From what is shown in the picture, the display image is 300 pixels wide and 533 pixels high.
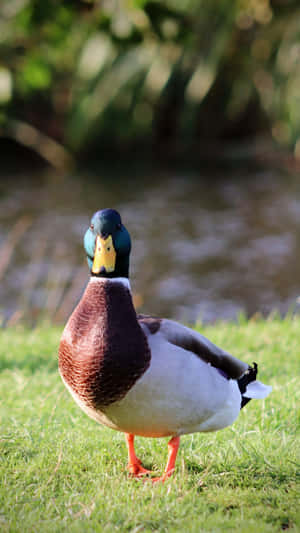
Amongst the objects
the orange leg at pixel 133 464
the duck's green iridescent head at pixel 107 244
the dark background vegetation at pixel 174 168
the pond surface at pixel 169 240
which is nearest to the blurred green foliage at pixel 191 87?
the dark background vegetation at pixel 174 168

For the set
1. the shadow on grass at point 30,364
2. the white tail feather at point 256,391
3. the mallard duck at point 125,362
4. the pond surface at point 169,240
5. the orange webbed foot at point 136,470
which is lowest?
the pond surface at point 169,240

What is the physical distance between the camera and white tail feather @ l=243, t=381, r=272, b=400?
2699 millimetres

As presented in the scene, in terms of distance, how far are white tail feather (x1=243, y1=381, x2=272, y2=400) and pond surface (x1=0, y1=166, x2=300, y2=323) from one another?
342 cm

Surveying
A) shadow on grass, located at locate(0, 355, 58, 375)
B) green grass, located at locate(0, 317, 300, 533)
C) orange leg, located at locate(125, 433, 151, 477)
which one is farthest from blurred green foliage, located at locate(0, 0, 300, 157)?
orange leg, located at locate(125, 433, 151, 477)

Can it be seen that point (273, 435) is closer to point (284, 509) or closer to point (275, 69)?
point (284, 509)

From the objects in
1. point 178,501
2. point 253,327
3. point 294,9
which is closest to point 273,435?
point 178,501

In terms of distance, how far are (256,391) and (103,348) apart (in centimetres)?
74

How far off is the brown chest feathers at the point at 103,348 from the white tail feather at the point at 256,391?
1.85 feet

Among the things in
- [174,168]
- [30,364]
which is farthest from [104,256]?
[174,168]

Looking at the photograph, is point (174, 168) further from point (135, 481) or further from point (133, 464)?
point (135, 481)

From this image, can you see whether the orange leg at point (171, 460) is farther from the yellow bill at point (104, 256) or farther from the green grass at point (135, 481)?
the yellow bill at point (104, 256)

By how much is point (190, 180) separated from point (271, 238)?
3.30m

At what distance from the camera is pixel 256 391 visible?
2.73 meters

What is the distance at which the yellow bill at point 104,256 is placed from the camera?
2.39 metres
